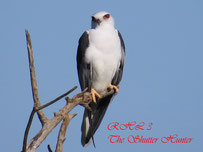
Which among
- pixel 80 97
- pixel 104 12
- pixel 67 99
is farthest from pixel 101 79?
pixel 67 99

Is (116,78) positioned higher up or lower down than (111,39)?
lower down

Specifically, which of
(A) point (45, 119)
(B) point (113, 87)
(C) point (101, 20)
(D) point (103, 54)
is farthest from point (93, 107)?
(A) point (45, 119)

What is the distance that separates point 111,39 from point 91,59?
0.49 m

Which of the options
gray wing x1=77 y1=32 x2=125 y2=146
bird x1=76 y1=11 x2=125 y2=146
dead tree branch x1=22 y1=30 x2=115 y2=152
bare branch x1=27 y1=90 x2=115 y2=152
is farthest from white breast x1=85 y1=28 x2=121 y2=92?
dead tree branch x1=22 y1=30 x2=115 y2=152

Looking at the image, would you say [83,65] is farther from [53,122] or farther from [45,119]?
[53,122]

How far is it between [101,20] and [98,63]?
854 millimetres

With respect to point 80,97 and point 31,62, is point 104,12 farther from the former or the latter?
point 31,62

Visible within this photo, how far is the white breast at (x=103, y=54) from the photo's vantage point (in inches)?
251

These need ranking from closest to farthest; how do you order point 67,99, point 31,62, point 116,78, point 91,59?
point 31,62 → point 67,99 → point 91,59 → point 116,78

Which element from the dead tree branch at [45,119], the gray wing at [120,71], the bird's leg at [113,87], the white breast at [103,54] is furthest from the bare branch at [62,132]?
the gray wing at [120,71]

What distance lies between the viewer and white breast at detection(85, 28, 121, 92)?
6387mm

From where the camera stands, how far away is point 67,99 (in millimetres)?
4477

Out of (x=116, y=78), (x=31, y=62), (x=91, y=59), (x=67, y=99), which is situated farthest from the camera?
(x=116, y=78)

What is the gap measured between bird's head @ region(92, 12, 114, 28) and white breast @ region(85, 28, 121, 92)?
18 cm
